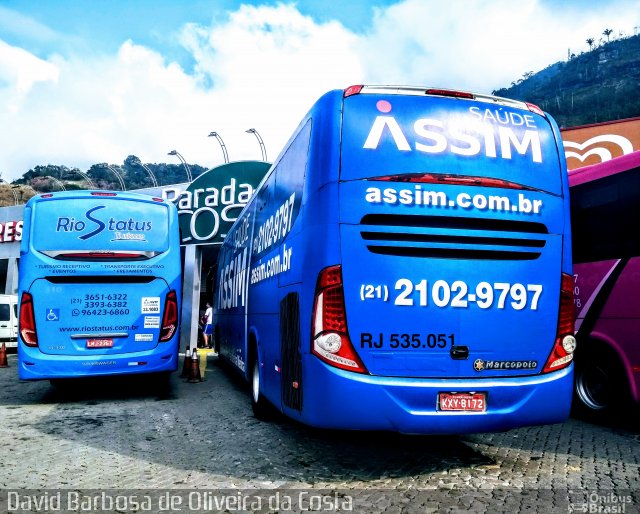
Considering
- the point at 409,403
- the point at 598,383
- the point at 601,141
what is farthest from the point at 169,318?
the point at 601,141

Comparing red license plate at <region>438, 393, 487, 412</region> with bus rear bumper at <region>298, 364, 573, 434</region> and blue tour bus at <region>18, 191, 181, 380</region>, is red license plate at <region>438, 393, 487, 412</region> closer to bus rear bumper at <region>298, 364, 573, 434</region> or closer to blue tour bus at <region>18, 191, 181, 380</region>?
bus rear bumper at <region>298, 364, 573, 434</region>

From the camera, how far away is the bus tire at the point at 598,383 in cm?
669

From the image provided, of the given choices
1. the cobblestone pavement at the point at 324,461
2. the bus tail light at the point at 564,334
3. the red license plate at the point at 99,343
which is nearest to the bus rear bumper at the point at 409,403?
the bus tail light at the point at 564,334

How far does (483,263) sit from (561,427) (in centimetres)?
355

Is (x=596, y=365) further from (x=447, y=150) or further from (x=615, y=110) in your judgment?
(x=615, y=110)

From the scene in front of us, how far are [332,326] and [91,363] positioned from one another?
5.56 m

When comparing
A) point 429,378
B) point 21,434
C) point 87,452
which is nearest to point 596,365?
point 429,378

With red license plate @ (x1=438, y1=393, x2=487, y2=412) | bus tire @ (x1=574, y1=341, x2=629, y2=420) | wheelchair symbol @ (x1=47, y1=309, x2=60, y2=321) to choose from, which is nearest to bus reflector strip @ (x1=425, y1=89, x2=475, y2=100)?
red license plate @ (x1=438, y1=393, x2=487, y2=412)

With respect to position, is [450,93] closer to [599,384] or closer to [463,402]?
[463,402]

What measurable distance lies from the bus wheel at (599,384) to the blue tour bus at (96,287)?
623 cm

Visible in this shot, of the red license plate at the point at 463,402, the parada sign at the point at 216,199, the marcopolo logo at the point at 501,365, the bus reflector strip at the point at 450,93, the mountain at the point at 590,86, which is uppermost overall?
the mountain at the point at 590,86

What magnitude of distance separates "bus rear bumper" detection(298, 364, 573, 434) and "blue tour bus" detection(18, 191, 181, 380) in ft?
16.8

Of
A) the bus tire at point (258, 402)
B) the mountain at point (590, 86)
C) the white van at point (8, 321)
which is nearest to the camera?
the bus tire at point (258, 402)

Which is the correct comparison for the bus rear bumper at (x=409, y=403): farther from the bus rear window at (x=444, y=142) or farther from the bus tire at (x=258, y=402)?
the bus tire at (x=258, y=402)
